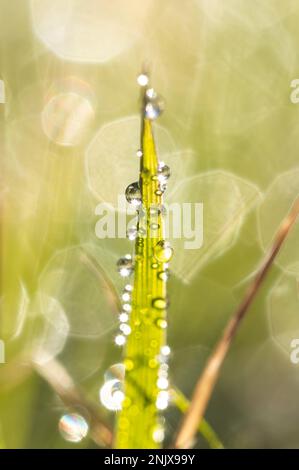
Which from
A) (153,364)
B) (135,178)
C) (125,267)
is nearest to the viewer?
(153,364)

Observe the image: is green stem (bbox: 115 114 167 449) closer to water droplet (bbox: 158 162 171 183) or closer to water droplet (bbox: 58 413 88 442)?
water droplet (bbox: 158 162 171 183)

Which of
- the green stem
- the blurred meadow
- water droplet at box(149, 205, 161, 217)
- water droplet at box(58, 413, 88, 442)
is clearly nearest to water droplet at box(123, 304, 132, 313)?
the green stem

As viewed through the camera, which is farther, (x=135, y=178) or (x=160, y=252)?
(x=135, y=178)

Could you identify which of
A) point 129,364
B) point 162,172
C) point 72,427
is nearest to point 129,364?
point 129,364

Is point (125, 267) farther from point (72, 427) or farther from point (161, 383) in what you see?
point (72, 427)

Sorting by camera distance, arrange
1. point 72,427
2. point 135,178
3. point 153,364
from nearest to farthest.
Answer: point 153,364 → point 72,427 → point 135,178

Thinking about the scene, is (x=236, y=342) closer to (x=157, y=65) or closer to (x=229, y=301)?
(x=229, y=301)
